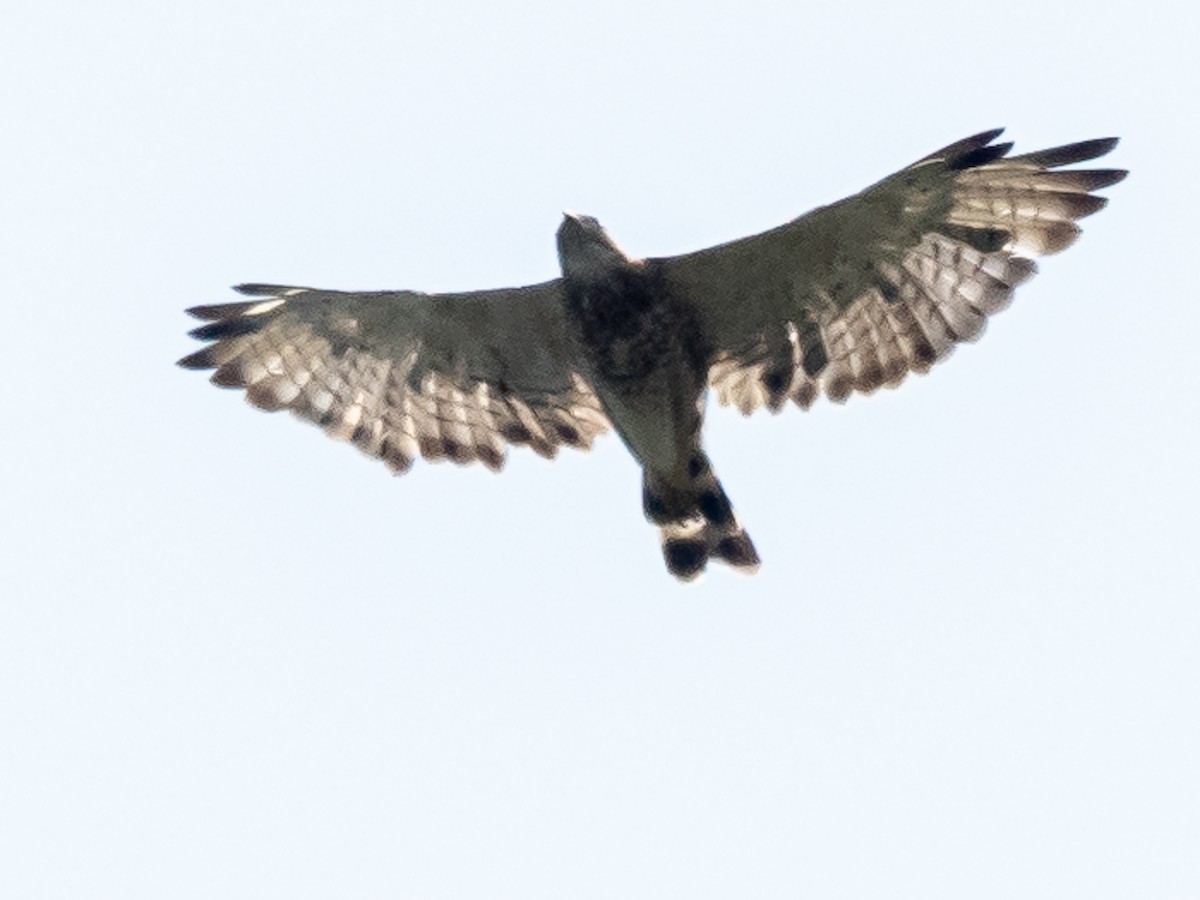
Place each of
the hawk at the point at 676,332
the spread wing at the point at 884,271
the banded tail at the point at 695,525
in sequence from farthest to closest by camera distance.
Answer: the banded tail at the point at 695,525
the hawk at the point at 676,332
the spread wing at the point at 884,271

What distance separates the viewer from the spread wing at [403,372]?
12047 millimetres

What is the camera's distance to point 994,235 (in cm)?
1150

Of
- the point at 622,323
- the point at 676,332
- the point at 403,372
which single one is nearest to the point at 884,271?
the point at 676,332

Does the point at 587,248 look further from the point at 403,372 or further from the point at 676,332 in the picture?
the point at 403,372

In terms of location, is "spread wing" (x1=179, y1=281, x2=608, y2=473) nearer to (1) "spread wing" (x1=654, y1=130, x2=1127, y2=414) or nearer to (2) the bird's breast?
(2) the bird's breast

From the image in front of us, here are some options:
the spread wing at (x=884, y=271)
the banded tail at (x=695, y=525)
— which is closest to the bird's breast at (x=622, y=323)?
the spread wing at (x=884, y=271)

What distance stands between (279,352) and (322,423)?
434 mm

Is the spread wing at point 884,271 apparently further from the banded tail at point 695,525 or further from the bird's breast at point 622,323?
the banded tail at point 695,525

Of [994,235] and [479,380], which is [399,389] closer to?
[479,380]

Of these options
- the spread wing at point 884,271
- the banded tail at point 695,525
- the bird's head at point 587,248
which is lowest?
the banded tail at point 695,525

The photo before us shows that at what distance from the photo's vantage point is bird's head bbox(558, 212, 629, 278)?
37.4 ft

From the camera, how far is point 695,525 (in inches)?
473

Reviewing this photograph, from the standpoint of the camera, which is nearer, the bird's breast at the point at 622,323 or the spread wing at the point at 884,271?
the spread wing at the point at 884,271

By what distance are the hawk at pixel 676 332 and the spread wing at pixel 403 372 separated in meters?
0.01
